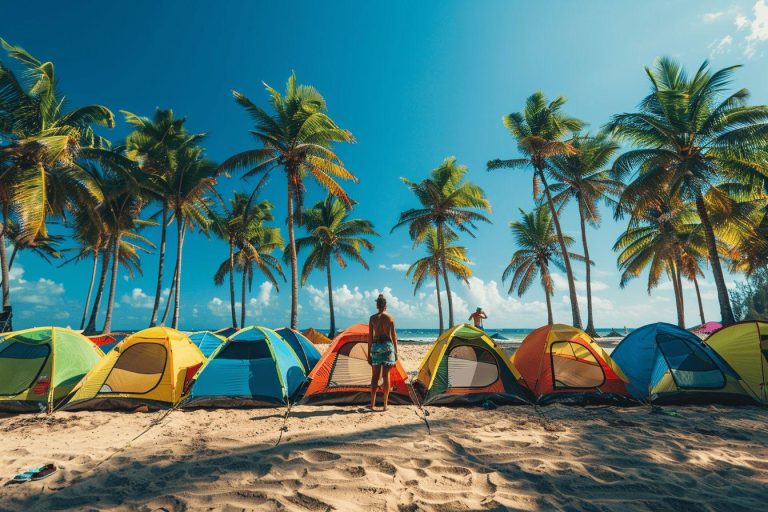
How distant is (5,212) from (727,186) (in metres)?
28.0

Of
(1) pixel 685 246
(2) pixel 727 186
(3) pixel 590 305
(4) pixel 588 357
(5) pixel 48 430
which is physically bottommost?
(5) pixel 48 430

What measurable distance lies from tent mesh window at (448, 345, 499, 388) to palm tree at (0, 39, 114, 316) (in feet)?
39.0

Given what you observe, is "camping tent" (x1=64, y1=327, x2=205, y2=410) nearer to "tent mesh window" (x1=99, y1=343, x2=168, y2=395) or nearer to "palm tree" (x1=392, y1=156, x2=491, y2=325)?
"tent mesh window" (x1=99, y1=343, x2=168, y2=395)

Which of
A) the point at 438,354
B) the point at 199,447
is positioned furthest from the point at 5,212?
the point at 438,354

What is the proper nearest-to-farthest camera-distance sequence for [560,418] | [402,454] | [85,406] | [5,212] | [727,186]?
1. [402,454]
2. [560,418]
3. [85,406]
4. [5,212]
5. [727,186]

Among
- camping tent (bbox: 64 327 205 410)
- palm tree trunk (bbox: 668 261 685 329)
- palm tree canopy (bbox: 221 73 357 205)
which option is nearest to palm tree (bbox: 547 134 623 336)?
palm tree trunk (bbox: 668 261 685 329)

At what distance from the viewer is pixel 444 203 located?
20297 millimetres

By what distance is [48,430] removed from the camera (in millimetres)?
4480

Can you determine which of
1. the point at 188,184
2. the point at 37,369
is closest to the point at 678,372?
the point at 37,369

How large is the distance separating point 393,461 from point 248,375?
3313 millimetres

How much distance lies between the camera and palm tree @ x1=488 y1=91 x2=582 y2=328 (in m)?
16.7

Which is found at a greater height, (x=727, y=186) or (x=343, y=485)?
(x=727, y=186)

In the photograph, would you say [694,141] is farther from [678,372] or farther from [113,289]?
[113,289]

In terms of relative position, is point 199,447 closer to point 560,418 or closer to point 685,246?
point 560,418
